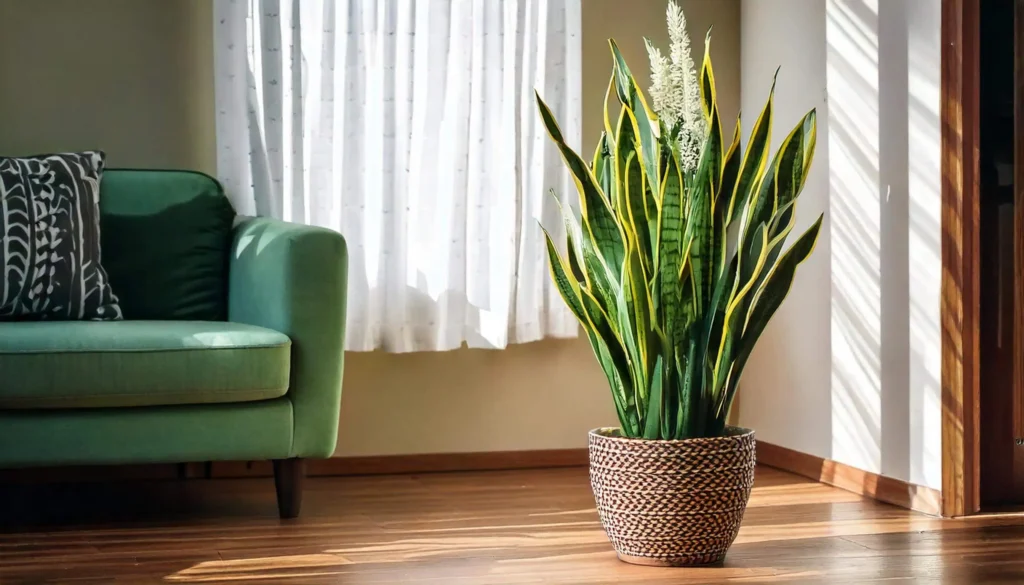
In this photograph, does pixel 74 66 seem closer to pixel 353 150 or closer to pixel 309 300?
pixel 353 150

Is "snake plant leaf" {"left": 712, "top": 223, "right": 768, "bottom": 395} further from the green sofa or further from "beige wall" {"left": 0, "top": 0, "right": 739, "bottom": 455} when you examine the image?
"beige wall" {"left": 0, "top": 0, "right": 739, "bottom": 455}

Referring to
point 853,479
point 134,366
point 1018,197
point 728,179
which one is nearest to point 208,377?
point 134,366

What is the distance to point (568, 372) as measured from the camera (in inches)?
140

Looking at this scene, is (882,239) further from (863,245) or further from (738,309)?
(738,309)

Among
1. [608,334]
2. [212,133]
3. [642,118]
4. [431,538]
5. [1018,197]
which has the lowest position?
[431,538]

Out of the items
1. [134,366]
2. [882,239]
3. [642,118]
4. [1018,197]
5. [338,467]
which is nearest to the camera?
[642,118]

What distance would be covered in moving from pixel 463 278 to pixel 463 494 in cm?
64

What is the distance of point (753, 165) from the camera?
2.21 metres

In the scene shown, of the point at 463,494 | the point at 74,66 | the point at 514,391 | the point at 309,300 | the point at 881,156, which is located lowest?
the point at 463,494

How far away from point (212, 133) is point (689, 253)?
5.53 feet

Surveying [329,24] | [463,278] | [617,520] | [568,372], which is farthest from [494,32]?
[617,520]

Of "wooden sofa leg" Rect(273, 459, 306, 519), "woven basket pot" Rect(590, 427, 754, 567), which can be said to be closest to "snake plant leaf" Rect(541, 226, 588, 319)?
"woven basket pot" Rect(590, 427, 754, 567)

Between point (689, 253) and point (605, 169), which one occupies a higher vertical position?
point (605, 169)

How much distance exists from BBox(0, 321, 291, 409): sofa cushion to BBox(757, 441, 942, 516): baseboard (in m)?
1.48
